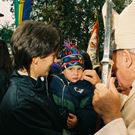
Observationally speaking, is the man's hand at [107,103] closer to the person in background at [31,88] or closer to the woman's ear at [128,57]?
the woman's ear at [128,57]

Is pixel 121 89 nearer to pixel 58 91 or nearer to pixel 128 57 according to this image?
pixel 128 57

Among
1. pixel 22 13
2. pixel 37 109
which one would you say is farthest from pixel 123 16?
pixel 22 13

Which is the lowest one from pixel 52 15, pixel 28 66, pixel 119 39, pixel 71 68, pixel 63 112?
pixel 52 15

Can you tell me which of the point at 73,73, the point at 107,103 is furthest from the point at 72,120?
the point at 107,103

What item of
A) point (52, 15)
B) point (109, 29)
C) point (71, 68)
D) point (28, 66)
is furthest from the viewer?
point (52, 15)

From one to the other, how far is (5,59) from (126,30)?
2715 millimetres

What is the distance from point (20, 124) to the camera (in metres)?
3.26

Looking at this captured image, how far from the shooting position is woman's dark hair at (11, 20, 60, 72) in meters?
3.51

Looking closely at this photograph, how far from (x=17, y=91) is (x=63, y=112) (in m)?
1.40

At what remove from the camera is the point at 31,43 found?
352 centimetres

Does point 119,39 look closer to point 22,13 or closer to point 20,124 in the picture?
point 20,124

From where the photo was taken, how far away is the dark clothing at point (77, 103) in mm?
4656

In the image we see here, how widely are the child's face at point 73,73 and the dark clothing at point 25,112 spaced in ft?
5.23

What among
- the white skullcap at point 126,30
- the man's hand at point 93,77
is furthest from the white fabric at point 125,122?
the man's hand at point 93,77
